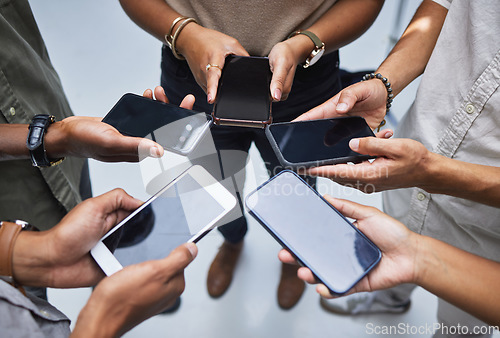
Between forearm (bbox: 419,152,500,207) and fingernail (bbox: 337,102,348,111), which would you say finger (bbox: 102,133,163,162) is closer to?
fingernail (bbox: 337,102,348,111)

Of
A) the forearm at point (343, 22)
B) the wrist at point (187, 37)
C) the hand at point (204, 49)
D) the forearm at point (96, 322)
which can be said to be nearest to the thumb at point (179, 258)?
the forearm at point (96, 322)

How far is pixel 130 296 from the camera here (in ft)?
1.65

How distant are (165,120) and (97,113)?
3.30ft

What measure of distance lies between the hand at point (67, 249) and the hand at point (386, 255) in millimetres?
341

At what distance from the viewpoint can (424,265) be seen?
581 mm

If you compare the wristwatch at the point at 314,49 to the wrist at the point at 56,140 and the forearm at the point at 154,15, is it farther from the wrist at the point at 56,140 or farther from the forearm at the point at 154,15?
Answer: the wrist at the point at 56,140

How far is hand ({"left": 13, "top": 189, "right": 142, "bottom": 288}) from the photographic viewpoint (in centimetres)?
57

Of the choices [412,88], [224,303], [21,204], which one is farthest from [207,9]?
[412,88]

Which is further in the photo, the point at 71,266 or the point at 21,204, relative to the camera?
the point at 21,204

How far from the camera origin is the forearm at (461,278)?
1.78 feet

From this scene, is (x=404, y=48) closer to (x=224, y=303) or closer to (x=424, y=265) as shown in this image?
(x=424, y=265)

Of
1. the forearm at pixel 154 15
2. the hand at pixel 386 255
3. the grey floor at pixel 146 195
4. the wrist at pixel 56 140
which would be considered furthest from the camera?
the grey floor at pixel 146 195

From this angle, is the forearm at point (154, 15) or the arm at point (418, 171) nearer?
the arm at point (418, 171)

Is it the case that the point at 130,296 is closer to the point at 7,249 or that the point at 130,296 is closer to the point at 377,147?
the point at 7,249
